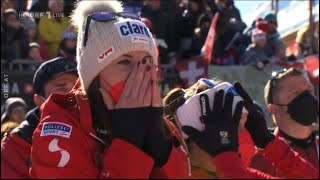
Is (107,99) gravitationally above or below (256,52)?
above

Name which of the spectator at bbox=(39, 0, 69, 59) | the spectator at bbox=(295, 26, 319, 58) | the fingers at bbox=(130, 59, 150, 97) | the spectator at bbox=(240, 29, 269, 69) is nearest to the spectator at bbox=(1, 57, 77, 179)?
the fingers at bbox=(130, 59, 150, 97)

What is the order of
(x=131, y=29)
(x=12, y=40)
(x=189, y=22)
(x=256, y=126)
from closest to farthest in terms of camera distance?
(x=131, y=29) → (x=256, y=126) → (x=12, y=40) → (x=189, y=22)

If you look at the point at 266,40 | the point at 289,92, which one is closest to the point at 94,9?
the point at 289,92

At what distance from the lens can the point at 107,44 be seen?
2066 millimetres

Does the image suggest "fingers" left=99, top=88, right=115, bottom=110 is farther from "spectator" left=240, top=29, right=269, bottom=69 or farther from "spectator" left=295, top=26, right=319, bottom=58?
"spectator" left=295, top=26, right=319, bottom=58

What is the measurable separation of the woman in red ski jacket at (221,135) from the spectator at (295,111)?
0.43 m

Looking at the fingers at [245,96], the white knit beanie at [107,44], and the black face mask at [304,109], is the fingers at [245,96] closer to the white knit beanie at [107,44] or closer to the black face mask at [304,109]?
the white knit beanie at [107,44]

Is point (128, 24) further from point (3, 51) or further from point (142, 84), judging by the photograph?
point (3, 51)

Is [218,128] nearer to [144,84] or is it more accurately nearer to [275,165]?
[144,84]

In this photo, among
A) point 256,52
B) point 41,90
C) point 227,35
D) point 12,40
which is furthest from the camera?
point 227,35

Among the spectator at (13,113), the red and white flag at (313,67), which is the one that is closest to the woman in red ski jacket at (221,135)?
the spectator at (13,113)

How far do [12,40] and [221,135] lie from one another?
5.76 meters

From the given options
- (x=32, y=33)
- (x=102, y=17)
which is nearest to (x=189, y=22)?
(x=32, y=33)

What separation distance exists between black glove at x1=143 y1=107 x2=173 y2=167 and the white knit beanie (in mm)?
191
